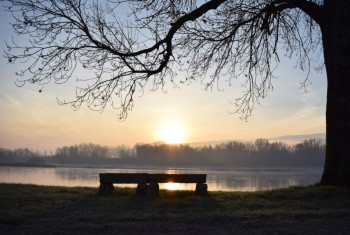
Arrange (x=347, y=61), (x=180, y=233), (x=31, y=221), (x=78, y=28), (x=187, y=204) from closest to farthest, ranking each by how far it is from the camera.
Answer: (x=180, y=233), (x=31, y=221), (x=187, y=204), (x=347, y=61), (x=78, y=28)

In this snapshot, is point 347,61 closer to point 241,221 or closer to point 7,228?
point 241,221

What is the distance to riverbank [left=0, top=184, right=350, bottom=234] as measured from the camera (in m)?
6.48

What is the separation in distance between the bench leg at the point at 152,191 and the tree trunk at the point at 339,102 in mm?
5228

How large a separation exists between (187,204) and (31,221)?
11.0 feet

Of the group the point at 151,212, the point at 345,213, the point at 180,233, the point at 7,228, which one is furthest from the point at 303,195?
the point at 7,228

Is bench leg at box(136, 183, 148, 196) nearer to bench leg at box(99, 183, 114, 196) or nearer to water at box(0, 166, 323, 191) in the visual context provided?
bench leg at box(99, 183, 114, 196)

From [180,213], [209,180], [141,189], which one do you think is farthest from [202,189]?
[209,180]

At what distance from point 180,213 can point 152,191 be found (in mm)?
2147

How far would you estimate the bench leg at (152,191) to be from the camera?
993 centimetres

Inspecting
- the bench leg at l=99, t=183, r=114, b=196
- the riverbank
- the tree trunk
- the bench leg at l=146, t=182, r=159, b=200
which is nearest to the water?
the tree trunk

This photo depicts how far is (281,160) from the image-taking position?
116 meters

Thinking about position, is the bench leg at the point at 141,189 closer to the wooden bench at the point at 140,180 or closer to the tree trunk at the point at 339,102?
the wooden bench at the point at 140,180

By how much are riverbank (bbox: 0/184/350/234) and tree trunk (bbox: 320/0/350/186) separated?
114 centimetres

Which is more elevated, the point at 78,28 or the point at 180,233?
the point at 78,28
